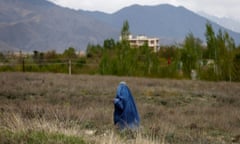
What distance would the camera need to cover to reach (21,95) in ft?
51.6

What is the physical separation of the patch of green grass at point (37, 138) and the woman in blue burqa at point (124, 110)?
277 centimetres

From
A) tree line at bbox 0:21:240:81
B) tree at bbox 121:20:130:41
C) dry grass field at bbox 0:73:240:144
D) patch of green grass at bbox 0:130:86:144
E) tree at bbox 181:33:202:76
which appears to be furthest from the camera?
tree at bbox 121:20:130:41

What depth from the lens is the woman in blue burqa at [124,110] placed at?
899cm

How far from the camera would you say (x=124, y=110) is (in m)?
9.03

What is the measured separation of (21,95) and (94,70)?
69.3ft

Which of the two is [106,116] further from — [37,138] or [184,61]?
[184,61]

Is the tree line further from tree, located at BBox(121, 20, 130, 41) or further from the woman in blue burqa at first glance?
the woman in blue burqa

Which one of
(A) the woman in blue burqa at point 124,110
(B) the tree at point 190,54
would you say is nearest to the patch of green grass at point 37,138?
(A) the woman in blue burqa at point 124,110

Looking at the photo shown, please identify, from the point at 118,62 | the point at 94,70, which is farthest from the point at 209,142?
the point at 94,70

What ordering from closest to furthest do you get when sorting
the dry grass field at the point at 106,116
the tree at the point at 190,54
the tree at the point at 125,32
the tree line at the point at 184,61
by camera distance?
the dry grass field at the point at 106,116 → the tree line at the point at 184,61 → the tree at the point at 190,54 → the tree at the point at 125,32

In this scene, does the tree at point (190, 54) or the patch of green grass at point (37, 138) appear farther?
the tree at point (190, 54)

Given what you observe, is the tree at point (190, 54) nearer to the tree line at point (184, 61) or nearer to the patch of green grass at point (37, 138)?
the tree line at point (184, 61)

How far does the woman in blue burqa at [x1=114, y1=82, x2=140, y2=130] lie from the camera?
8992 mm

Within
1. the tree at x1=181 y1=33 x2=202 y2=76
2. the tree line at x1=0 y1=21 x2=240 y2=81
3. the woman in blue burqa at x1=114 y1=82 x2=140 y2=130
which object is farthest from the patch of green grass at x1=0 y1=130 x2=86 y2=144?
the tree at x1=181 y1=33 x2=202 y2=76
